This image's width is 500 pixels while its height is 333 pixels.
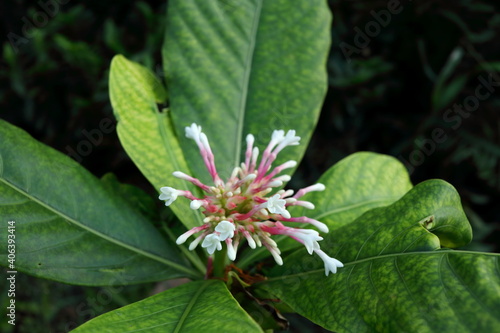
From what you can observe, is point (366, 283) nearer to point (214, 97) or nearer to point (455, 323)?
point (455, 323)

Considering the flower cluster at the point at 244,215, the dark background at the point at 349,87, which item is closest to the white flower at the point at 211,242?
the flower cluster at the point at 244,215

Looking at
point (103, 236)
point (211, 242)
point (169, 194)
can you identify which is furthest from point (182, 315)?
point (103, 236)

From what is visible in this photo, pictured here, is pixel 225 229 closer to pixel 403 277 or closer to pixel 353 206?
pixel 403 277

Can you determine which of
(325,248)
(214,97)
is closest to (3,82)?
(214,97)

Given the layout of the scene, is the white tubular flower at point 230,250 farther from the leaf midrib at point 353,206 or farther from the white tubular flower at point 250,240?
the leaf midrib at point 353,206

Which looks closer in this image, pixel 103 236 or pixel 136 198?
pixel 103 236
